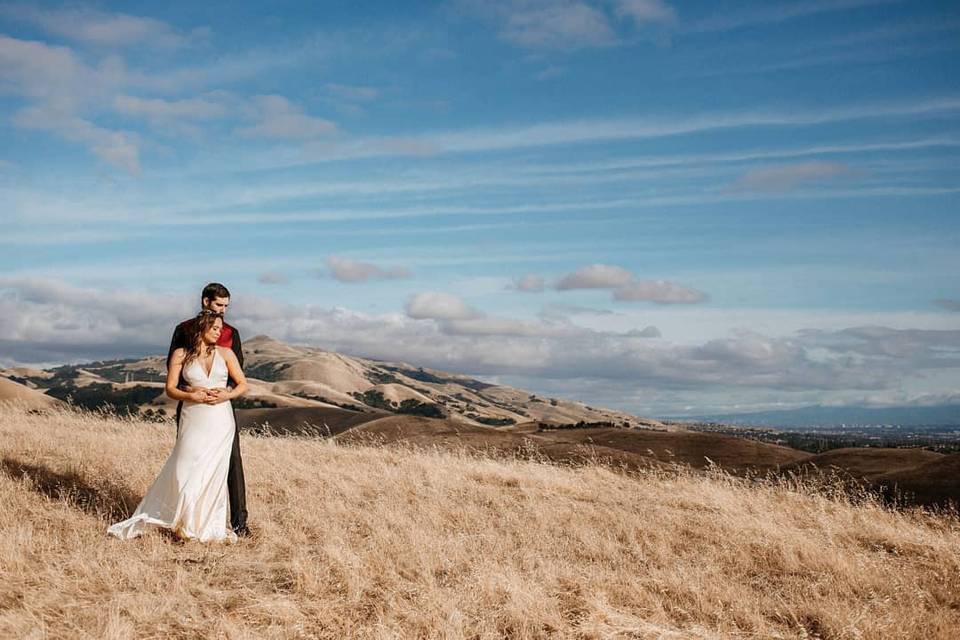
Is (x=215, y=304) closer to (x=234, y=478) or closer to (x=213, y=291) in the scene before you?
(x=213, y=291)

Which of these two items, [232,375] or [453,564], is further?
[232,375]

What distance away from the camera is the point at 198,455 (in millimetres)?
8703

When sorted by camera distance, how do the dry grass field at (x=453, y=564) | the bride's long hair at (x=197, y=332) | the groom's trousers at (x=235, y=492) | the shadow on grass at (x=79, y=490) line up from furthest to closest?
the shadow on grass at (x=79, y=490), the groom's trousers at (x=235, y=492), the bride's long hair at (x=197, y=332), the dry grass field at (x=453, y=564)

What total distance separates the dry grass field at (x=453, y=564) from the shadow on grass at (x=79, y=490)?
0.05m

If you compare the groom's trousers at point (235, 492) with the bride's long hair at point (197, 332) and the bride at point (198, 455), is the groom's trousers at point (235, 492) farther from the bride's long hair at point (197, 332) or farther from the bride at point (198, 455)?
the bride's long hair at point (197, 332)

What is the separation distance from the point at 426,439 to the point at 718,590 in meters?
25.7

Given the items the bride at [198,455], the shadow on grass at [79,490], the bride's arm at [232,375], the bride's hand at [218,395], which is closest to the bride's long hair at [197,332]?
the bride at [198,455]

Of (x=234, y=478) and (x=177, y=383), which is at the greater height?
(x=177, y=383)

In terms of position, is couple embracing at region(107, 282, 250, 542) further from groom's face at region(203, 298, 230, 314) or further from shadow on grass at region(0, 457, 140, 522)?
shadow on grass at region(0, 457, 140, 522)

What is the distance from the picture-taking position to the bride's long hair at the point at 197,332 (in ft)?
28.4

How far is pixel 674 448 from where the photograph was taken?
3569 centimetres

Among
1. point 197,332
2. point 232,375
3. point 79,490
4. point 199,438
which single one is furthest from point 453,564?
point 79,490

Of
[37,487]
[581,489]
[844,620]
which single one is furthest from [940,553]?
[37,487]

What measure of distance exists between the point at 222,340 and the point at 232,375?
431 mm
